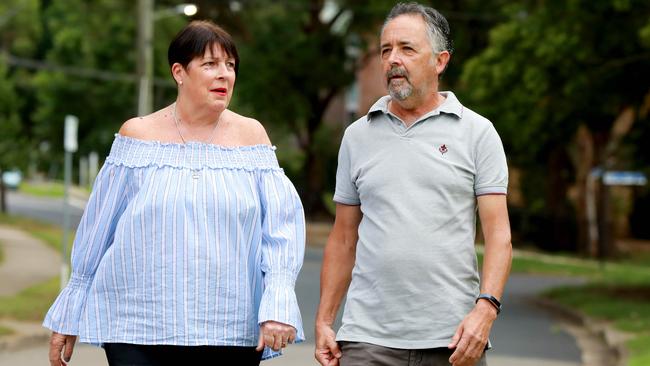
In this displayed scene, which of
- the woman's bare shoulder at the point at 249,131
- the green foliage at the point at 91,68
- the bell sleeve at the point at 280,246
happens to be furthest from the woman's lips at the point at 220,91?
the green foliage at the point at 91,68

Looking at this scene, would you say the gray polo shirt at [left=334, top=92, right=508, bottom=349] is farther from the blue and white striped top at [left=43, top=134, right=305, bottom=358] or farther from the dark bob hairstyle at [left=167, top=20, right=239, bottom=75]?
the dark bob hairstyle at [left=167, top=20, right=239, bottom=75]

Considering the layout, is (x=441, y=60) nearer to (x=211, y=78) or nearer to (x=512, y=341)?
(x=211, y=78)

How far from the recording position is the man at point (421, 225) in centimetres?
495

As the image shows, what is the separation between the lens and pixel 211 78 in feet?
16.5

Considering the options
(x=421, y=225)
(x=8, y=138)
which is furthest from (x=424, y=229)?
(x=8, y=138)

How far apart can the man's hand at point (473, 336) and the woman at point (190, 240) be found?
54 cm

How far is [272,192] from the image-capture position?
505 centimetres

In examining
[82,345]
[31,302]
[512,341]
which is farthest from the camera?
[31,302]

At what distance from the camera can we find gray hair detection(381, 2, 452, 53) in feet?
16.9

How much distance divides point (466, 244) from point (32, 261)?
2442 cm

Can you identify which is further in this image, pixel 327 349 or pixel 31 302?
pixel 31 302

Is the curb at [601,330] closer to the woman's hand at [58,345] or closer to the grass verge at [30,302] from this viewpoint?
the grass verge at [30,302]

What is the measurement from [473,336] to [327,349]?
1.86ft

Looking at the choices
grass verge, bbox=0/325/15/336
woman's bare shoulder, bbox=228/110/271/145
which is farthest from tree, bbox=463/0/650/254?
woman's bare shoulder, bbox=228/110/271/145
